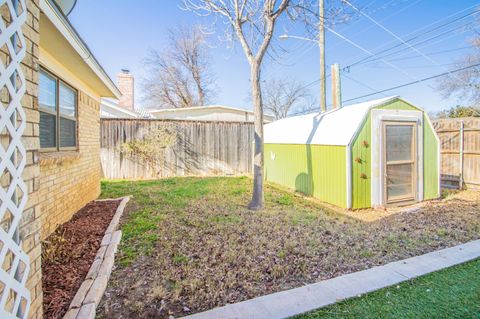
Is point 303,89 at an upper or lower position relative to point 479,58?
upper

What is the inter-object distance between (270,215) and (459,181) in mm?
7034

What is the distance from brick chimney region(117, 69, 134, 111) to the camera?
1809 cm

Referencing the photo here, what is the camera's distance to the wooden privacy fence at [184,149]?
9.89 m

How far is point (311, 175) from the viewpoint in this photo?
7242mm

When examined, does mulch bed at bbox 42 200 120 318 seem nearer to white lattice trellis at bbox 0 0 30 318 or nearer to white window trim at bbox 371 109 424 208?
white lattice trellis at bbox 0 0 30 318

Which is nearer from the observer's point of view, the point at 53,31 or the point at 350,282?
the point at 350,282


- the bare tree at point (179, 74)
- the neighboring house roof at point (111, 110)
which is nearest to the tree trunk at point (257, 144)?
the neighboring house roof at point (111, 110)

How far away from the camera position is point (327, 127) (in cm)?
687

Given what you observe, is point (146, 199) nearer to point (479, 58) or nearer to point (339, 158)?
point (339, 158)

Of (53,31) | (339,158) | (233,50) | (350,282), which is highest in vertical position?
(233,50)

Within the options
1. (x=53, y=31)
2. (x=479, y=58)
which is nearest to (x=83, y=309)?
(x=53, y=31)

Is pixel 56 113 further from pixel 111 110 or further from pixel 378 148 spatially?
pixel 111 110

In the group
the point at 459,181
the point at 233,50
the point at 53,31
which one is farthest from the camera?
the point at 459,181

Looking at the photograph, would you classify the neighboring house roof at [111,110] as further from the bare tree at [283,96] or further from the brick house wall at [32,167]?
the bare tree at [283,96]
